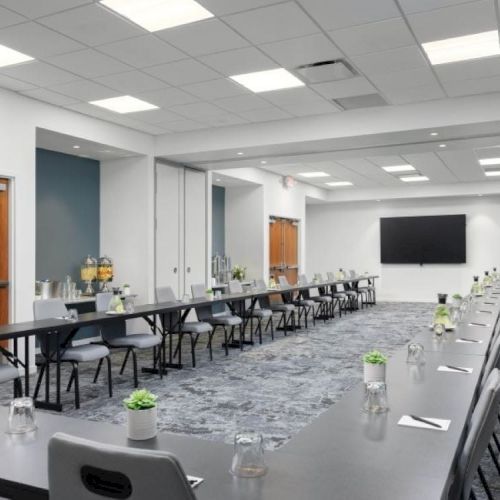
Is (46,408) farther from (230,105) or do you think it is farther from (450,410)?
(230,105)

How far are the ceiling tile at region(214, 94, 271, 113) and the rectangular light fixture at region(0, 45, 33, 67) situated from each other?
2.21 meters

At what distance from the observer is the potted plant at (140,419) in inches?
69.5

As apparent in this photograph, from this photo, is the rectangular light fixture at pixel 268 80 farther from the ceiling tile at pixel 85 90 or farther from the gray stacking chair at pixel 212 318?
the gray stacking chair at pixel 212 318

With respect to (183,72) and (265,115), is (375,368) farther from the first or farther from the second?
(265,115)

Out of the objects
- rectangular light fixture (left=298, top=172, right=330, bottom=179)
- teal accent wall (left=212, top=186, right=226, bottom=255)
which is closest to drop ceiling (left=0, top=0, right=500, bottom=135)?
teal accent wall (left=212, top=186, right=226, bottom=255)

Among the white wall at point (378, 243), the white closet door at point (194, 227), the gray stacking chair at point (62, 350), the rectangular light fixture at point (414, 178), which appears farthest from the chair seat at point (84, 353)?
the white wall at point (378, 243)

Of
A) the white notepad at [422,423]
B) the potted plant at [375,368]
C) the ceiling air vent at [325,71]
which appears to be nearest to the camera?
the white notepad at [422,423]

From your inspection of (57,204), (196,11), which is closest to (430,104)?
(196,11)

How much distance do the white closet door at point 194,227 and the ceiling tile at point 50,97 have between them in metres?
2.94

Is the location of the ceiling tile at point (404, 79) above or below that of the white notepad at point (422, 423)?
above

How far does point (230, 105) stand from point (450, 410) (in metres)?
5.21

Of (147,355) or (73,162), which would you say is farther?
(73,162)

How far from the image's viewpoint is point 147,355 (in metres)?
7.03

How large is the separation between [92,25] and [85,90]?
1787mm
